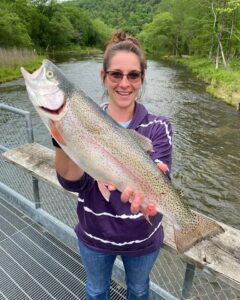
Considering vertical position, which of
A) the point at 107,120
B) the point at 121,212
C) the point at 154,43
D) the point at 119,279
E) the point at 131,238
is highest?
the point at 107,120

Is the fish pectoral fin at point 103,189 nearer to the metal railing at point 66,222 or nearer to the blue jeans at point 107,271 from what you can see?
the blue jeans at point 107,271

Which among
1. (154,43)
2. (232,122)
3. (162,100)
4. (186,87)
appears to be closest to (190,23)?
(154,43)

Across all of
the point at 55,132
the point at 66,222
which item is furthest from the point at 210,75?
the point at 55,132

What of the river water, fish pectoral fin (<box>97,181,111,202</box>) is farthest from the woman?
the river water

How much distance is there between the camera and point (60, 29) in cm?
7131

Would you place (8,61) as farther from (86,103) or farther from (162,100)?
(86,103)

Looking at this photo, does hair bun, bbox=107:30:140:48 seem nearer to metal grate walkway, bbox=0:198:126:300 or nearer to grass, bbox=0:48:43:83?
metal grate walkway, bbox=0:198:126:300

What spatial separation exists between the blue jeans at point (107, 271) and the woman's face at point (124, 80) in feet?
3.60

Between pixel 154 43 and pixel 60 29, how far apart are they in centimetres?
2068

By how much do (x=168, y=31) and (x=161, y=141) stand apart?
7030 cm

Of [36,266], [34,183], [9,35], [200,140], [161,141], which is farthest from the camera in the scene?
[9,35]

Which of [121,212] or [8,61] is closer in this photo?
[121,212]

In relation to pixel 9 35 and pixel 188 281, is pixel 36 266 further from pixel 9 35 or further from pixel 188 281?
pixel 9 35

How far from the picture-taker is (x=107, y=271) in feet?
8.20
